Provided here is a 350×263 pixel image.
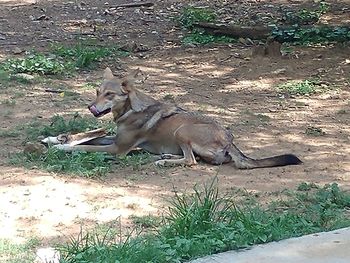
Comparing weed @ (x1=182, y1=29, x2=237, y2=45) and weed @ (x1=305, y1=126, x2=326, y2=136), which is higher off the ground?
weed @ (x1=182, y1=29, x2=237, y2=45)

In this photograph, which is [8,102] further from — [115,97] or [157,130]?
[157,130]

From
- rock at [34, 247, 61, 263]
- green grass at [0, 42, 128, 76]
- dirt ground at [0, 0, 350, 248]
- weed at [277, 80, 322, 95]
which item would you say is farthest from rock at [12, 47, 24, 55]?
rock at [34, 247, 61, 263]

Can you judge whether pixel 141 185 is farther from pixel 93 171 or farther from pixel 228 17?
pixel 228 17

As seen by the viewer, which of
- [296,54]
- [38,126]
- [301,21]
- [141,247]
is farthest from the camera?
[301,21]

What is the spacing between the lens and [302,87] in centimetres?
1026

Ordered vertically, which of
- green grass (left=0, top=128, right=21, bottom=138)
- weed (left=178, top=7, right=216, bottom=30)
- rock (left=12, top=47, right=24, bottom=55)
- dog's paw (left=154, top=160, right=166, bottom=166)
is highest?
weed (left=178, top=7, right=216, bottom=30)

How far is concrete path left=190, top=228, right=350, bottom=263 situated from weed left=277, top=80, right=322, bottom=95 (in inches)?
222

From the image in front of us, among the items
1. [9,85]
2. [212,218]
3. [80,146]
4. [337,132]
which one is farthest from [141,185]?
[9,85]

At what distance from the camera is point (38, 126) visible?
8195 mm

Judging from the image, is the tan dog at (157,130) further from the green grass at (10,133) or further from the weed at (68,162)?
the green grass at (10,133)

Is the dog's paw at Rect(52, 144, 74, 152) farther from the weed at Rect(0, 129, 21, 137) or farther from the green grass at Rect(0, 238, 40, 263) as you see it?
the green grass at Rect(0, 238, 40, 263)

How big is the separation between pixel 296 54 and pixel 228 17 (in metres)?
2.80

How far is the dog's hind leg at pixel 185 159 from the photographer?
7.27 meters

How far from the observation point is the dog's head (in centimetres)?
753
